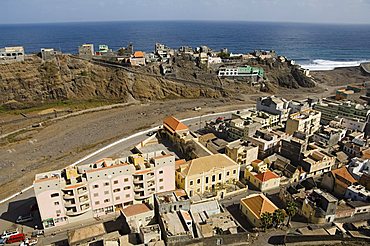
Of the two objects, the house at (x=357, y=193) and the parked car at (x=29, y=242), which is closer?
the parked car at (x=29, y=242)

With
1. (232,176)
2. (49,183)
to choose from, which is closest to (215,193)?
(232,176)

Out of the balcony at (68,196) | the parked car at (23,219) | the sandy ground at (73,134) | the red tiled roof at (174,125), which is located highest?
the red tiled roof at (174,125)

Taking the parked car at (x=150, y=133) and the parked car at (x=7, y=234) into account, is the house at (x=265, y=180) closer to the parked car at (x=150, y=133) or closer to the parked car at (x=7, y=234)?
the parked car at (x=150, y=133)

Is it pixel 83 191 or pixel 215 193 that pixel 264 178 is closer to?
pixel 215 193

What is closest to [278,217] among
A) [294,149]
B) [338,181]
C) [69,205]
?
[338,181]

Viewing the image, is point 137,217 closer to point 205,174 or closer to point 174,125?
point 205,174

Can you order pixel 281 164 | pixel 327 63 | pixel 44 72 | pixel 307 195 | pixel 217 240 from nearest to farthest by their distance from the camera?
pixel 217 240
pixel 307 195
pixel 281 164
pixel 44 72
pixel 327 63

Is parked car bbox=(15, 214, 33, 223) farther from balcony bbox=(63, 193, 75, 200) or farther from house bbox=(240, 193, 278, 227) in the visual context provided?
house bbox=(240, 193, 278, 227)

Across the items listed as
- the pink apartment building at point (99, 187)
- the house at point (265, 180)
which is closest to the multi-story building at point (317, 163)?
the house at point (265, 180)
